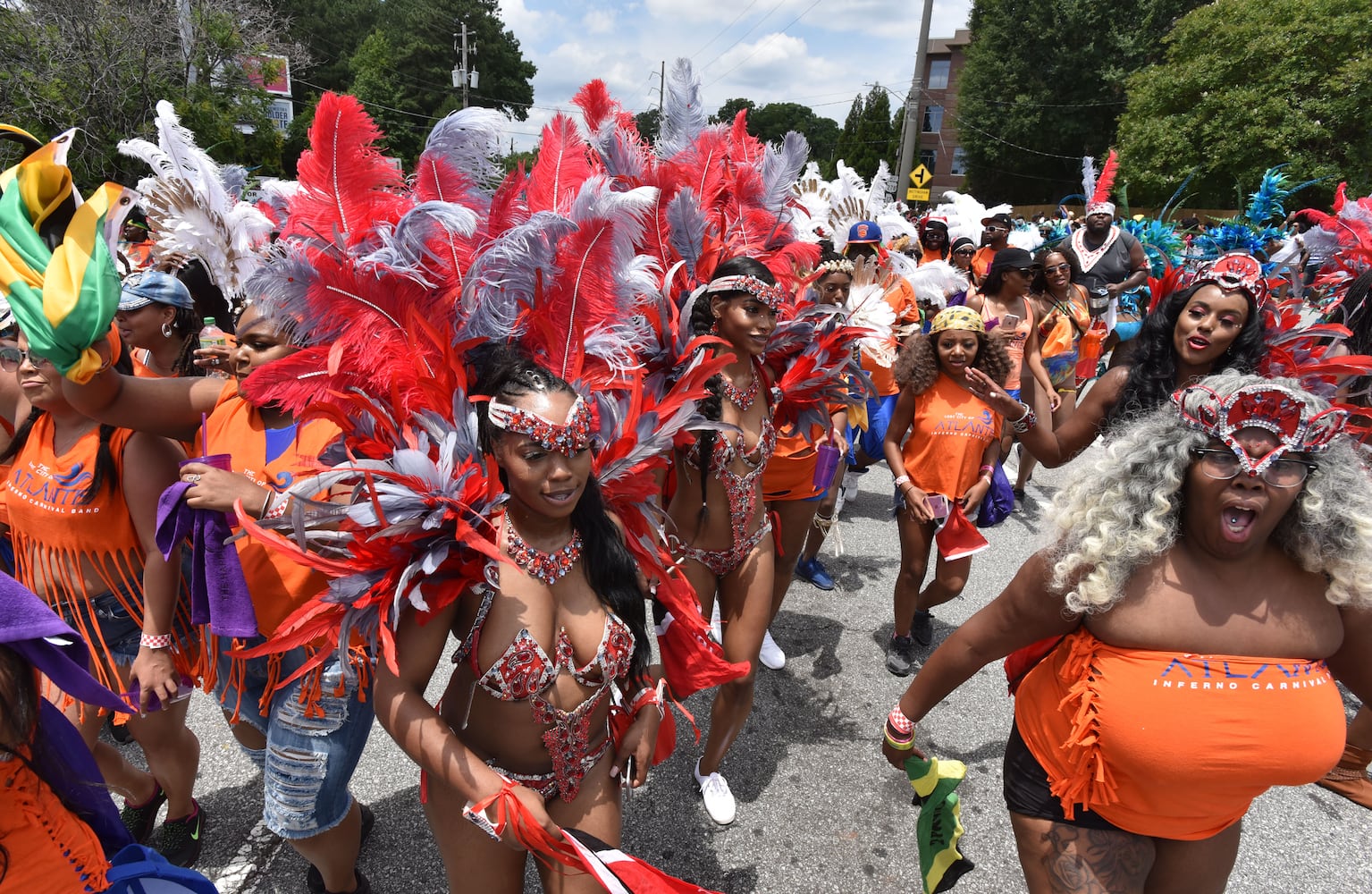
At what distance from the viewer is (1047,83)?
33188mm

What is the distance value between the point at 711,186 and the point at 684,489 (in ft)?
4.91

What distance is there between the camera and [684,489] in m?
2.75

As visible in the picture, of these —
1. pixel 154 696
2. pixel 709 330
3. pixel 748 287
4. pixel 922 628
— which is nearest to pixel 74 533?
pixel 154 696

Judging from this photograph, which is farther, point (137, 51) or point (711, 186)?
point (137, 51)

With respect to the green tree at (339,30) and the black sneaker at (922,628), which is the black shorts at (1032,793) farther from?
the green tree at (339,30)

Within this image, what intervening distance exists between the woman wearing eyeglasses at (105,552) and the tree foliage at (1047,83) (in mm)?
37491

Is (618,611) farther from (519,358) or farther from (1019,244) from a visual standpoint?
(1019,244)

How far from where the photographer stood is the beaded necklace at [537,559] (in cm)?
167

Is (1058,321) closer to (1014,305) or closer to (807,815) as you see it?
(1014,305)

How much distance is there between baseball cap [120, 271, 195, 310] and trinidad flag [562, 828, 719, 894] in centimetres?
235

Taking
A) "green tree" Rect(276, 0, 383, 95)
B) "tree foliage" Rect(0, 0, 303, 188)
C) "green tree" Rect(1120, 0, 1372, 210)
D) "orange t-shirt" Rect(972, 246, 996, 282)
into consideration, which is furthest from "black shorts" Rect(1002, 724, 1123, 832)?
"green tree" Rect(276, 0, 383, 95)

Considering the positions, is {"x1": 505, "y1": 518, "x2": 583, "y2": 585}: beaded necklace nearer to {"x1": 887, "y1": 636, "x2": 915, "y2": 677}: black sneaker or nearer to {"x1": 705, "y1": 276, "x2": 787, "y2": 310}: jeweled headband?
{"x1": 705, "y1": 276, "x2": 787, "y2": 310}: jeweled headband

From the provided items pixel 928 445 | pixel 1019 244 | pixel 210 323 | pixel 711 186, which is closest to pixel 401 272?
pixel 210 323

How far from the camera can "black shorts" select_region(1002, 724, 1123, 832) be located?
174 cm
